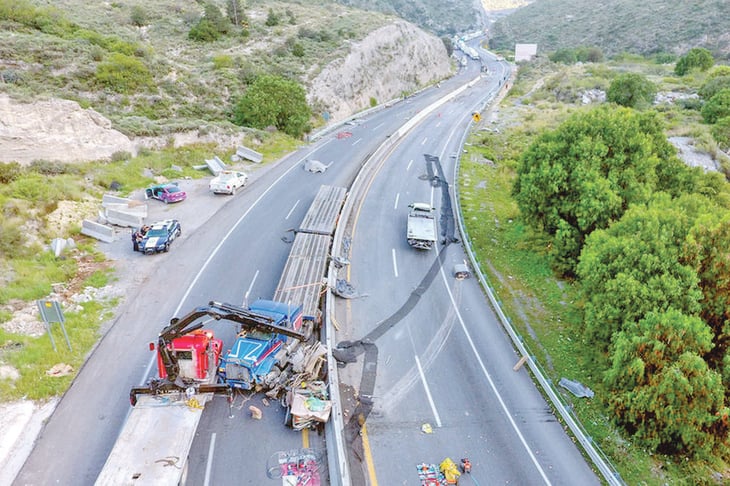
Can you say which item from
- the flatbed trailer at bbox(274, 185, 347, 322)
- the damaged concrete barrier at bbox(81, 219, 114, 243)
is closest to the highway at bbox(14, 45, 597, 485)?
the flatbed trailer at bbox(274, 185, 347, 322)

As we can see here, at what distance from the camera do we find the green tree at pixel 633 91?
5753cm

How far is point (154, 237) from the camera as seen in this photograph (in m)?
25.8

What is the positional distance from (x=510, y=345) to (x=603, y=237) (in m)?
7.03

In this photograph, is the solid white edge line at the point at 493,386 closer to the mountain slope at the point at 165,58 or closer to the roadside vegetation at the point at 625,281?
the roadside vegetation at the point at 625,281

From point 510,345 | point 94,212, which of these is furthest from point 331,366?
point 94,212

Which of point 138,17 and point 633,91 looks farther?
point 138,17

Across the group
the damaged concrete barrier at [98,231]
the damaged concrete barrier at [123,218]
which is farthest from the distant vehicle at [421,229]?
the damaged concrete barrier at [98,231]

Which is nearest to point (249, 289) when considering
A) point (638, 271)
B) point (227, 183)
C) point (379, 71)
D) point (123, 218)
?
point (123, 218)

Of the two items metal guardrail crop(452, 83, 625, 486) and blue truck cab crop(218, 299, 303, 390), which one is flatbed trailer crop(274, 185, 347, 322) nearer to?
blue truck cab crop(218, 299, 303, 390)

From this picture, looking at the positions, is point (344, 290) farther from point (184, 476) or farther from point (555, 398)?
point (184, 476)

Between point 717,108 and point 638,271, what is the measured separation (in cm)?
4654

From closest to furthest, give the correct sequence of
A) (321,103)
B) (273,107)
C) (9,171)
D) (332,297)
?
(332,297) → (9,171) → (273,107) → (321,103)

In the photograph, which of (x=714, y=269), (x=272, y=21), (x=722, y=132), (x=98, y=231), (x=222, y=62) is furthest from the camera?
(x=272, y=21)

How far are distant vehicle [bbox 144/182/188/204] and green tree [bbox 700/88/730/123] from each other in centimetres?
5911
